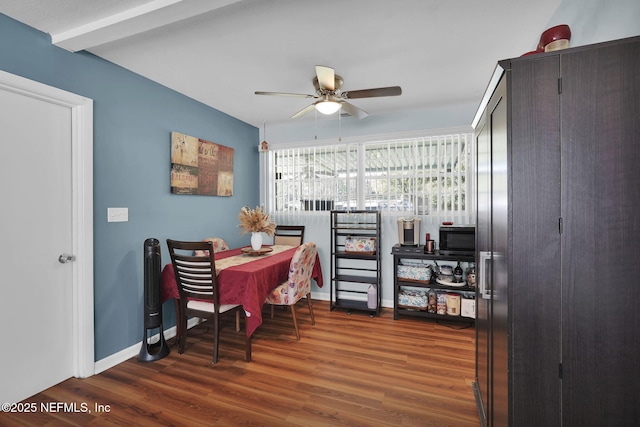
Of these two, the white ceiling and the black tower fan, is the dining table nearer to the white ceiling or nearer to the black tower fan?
the black tower fan

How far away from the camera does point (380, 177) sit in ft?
13.2

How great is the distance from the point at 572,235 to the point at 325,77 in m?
1.90

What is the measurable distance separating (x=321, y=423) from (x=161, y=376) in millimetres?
1355

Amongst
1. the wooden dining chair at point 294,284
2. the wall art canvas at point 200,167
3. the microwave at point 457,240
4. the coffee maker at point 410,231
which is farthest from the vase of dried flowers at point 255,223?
the microwave at point 457,240

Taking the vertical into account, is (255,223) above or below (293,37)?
below

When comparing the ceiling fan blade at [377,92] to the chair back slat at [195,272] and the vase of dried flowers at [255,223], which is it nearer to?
the vase of dried flowers at [255,223]

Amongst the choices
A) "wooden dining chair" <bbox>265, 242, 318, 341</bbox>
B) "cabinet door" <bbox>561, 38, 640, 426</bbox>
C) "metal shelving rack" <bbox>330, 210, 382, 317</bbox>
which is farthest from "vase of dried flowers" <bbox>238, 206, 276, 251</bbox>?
"cabinet door" <bbox>561, 38, 640, 426</bbox>

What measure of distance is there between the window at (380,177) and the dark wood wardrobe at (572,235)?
8.76ft

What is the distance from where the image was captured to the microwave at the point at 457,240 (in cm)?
331

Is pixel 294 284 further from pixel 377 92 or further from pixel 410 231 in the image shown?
pixel 377 92

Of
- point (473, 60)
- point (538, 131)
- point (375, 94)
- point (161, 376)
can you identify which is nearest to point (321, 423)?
point (161, 376)

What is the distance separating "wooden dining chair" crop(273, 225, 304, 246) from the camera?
418cm

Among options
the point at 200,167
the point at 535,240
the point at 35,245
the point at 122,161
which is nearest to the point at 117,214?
the point at 122,161

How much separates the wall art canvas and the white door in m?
0.95
